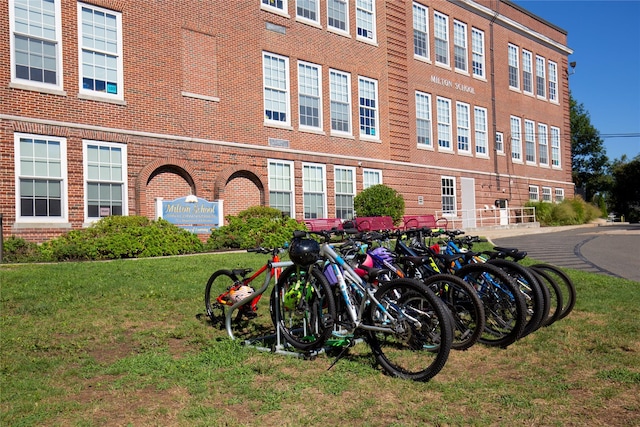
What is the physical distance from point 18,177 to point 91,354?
34.4ft

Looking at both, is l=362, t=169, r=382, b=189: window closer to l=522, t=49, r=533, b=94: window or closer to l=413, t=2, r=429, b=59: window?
l=413, t=2, r=429, b=59: window

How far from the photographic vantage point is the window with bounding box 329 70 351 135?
22.5 meters

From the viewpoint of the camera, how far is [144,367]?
191 inches

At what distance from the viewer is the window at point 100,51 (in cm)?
1561

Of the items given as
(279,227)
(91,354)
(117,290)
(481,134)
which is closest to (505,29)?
(481,134)

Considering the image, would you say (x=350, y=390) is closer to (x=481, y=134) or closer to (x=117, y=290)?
(x=117, y=290)

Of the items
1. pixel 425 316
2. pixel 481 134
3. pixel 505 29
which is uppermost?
pixel 505 29

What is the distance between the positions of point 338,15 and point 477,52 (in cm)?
1146

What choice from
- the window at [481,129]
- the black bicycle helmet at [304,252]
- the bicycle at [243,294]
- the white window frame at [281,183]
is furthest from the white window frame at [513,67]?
the black bicycle helmet at [304,252]

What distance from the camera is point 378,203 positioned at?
22000mm

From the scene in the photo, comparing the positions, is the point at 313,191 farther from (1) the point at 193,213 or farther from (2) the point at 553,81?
(2) the point at 553,81

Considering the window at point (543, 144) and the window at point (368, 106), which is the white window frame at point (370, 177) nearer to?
the window at point (368, 106)

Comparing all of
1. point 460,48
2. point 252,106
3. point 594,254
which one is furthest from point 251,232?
point 460,48

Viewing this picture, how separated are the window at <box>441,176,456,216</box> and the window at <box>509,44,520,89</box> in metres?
9.10
